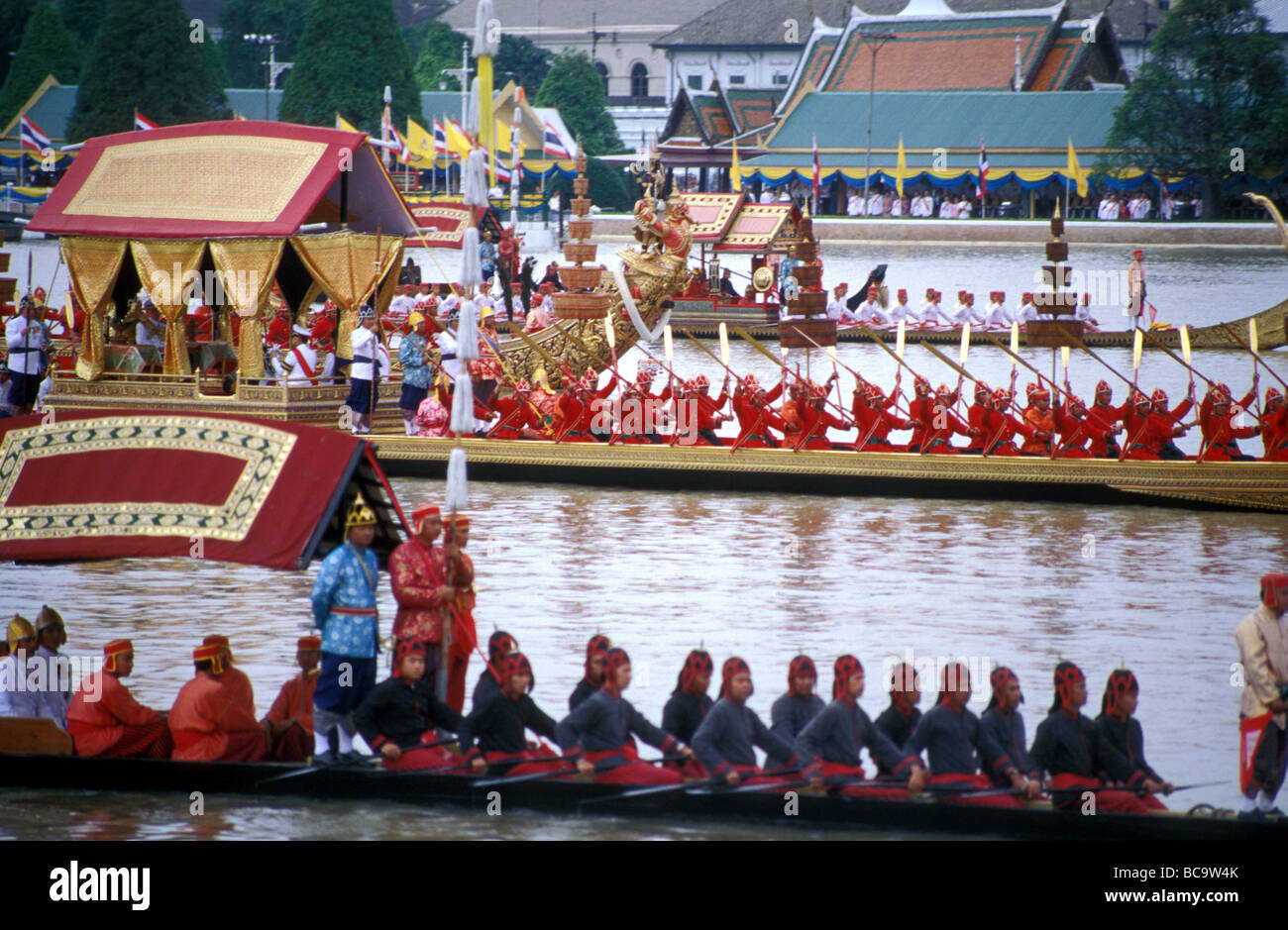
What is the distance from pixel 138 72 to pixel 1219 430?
133 ft

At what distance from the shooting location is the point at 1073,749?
7465mm

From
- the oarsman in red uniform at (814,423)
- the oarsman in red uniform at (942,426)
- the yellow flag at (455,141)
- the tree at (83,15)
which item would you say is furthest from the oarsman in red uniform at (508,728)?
the tree at (83,15)

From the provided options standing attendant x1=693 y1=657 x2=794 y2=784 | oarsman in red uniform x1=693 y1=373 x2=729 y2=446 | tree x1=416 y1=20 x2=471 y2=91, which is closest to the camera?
standing attendant x1=693 y1=657 x2=794 y2=784

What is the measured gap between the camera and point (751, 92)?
56094 mm

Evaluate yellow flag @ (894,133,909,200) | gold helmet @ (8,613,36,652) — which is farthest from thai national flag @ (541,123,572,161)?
gold helmet @ (8,613,36,652)

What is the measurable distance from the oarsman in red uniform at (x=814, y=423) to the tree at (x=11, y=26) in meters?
43.5

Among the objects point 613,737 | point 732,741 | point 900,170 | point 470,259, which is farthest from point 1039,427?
point 900,170

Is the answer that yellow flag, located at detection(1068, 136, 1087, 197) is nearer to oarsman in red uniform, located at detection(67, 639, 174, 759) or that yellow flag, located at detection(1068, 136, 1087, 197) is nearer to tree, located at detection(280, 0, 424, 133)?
tree, located at detection(280, 0, 424, 133)

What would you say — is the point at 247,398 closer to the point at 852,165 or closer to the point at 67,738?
the point at 67,738

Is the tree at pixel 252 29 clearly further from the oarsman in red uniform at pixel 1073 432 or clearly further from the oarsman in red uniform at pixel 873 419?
the oarsman in red uniform at pixel 1073 432

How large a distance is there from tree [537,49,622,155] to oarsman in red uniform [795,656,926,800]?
55.4 meters

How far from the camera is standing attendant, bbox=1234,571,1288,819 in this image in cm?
746

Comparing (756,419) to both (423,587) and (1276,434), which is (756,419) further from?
(423,587)

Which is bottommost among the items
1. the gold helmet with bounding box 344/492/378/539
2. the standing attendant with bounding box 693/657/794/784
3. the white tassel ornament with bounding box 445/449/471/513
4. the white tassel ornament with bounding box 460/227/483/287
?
the standing attendant with bounding box 693/657/794/784
